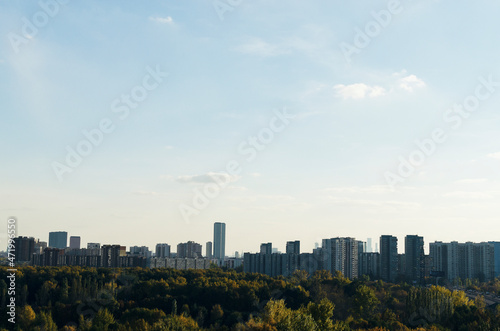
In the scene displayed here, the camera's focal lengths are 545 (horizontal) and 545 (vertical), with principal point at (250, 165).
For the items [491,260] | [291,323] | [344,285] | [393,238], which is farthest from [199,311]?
[491,260]

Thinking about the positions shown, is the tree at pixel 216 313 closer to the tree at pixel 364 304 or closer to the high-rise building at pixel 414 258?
the tree at pixel 364 304

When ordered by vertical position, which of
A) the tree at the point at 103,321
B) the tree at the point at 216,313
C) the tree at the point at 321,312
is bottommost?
the tree at the point at 216,313

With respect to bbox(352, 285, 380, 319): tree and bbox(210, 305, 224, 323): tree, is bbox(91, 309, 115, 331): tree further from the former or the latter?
bbox(352, 285, 380, 319): tree

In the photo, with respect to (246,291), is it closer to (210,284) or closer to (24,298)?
(210,284)

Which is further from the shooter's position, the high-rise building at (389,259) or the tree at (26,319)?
the high-rise building at (389,259)

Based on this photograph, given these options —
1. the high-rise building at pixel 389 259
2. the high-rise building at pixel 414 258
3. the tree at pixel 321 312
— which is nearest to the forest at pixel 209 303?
the tree at pixel 321 312

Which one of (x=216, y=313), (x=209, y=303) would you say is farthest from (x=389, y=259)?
(x=216, y=313)

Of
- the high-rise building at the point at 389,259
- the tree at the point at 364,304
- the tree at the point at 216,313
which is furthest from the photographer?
the high-rise building at the point at 389,259
